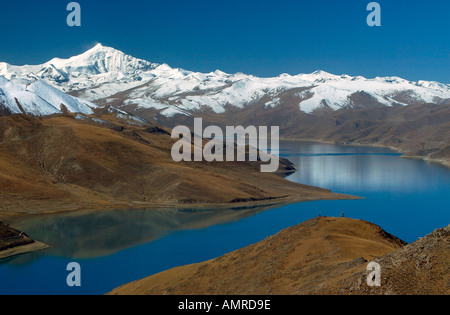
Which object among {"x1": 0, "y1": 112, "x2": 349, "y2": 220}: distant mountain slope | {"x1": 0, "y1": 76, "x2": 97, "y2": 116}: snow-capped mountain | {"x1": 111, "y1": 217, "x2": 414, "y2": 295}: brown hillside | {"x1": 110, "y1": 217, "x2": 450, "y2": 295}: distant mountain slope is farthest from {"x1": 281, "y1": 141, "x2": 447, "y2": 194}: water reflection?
{"x1": 0, "y1": 76, "x2": 97, "y2": 116}: snow-capped mountain

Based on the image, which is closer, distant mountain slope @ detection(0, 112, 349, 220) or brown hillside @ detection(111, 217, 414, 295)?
brown hillside @ detection(111, 217, 414, 295)

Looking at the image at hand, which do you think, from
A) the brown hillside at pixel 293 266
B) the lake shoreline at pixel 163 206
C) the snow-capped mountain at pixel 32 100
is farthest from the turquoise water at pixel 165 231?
the snow-capped mountain at pixel 32 100

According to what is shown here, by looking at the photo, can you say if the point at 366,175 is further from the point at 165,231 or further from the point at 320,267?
the point at 320,267

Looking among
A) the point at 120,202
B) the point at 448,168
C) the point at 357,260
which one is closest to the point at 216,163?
the point at 120,202

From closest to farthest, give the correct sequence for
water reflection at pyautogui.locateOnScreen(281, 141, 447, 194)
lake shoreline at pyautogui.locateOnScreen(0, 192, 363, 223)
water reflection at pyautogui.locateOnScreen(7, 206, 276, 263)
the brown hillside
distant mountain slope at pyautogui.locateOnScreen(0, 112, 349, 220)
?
the brown hillside
water reflection at pyautogui.locateOnScreen(7, 206, 276, 263)
lake shoreline at pyautogui.locateOnScreen(0, 192, 363, 223)
distant mountain slope at pyautogui.locateOnScreen(0, 112, 349, 220)
water reflection at pyautogui.locateOnScreen(281, 141, 447, 194)

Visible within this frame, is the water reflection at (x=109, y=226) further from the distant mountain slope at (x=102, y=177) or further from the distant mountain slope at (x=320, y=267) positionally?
the distant mountain slope at (x=320, y=267)

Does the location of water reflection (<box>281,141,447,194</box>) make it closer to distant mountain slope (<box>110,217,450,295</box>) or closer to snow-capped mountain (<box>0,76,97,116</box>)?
distant mountain slope (<box>110,217,450,295</box>)

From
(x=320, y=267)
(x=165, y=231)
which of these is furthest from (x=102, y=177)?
(x=320, y=267)
